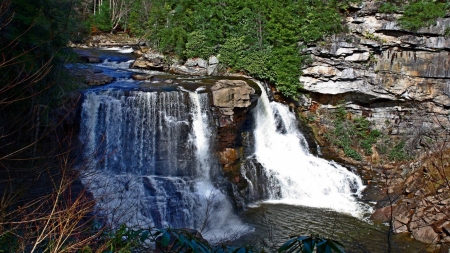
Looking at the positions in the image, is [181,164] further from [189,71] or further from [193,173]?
[189,71]

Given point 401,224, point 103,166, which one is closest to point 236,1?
point 103,166

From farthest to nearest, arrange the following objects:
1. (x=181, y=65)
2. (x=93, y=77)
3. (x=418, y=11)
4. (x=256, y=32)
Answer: (x=181, y=65)
(x=256, y=32)
(x=418, y=11)
(x=93, y=77)

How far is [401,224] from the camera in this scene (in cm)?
1099

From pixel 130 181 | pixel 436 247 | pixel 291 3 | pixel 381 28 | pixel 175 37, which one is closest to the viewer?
pixel 436 247

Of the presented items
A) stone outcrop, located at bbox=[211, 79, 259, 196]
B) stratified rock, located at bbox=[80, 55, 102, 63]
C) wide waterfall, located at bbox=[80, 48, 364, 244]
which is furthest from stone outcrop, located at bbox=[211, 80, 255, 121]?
stratified rock, located at bbox=[80, 55, 102, 63]

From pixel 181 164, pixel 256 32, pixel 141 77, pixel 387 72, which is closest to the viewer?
pixel 181 164

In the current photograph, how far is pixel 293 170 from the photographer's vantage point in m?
13.9

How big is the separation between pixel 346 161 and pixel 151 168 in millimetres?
7920

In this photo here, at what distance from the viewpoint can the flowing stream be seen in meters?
10.8

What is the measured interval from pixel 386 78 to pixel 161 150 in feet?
32.3

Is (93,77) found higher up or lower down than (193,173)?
higher up

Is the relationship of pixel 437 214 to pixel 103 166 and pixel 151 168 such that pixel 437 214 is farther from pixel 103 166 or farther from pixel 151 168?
pixel 103 166

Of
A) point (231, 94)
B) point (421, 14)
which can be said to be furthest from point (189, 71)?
point (421, 14)

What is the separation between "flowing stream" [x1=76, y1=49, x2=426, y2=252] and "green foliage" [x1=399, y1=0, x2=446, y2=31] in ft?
20.5
